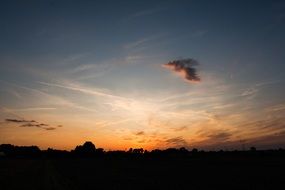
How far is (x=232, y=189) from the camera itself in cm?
2669

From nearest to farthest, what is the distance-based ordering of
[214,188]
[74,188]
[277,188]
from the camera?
[277,188] < [214,188] < [74,188]

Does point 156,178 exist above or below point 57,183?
above

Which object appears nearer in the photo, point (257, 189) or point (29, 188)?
point (257, 189)

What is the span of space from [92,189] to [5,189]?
7372 millimetres

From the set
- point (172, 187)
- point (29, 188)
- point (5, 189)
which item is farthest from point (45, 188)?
point (172, 187)

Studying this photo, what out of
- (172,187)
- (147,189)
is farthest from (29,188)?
(172,187)

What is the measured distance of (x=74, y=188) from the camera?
30438 mm

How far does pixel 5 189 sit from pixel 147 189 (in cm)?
1206

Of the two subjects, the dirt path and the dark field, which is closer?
the dark field

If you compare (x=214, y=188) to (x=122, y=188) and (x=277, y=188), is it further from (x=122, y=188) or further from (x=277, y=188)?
(x=122, y=188)

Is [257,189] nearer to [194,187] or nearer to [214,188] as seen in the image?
[214,188]

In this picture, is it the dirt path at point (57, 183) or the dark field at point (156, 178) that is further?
the dirt path at point (57, 183)

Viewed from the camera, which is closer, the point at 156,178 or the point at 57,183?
the point at 57,183

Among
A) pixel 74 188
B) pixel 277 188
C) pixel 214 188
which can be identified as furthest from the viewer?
pixel 74 188
